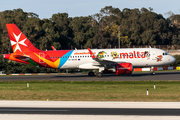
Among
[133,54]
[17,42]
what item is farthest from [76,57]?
[17,42]

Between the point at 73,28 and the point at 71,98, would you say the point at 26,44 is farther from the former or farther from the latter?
the point at 73,28

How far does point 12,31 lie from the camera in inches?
1671

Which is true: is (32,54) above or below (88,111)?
above

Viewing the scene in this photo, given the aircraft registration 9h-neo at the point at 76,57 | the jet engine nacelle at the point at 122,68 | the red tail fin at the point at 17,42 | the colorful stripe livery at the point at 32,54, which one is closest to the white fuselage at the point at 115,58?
the aircraft registration 9h-neo at the point at 76,57

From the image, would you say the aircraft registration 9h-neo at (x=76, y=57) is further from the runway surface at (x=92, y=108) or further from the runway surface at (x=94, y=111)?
the runway surface at (x=94, y=111)

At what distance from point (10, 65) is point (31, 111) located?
42261mm

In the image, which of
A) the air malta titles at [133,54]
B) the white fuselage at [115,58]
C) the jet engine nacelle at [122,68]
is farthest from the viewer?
the air malta titles at [133,54]

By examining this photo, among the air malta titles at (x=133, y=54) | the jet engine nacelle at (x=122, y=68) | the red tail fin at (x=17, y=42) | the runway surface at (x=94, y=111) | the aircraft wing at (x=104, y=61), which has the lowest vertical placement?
the runway surface at (x=94, y=111)

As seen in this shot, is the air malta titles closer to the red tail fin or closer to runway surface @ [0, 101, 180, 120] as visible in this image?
the red tail fin

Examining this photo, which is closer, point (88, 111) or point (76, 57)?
point (88, 111)

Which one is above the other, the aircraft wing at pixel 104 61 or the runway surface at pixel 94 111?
the aircraft wing at pixel 104 61

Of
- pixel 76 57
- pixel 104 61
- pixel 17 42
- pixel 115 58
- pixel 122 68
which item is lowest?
pixel 122 68

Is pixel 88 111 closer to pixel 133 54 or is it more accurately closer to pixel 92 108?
pixel 92 108

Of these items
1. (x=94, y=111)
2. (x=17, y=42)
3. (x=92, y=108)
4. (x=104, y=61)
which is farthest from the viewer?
(x=17, y=42)
